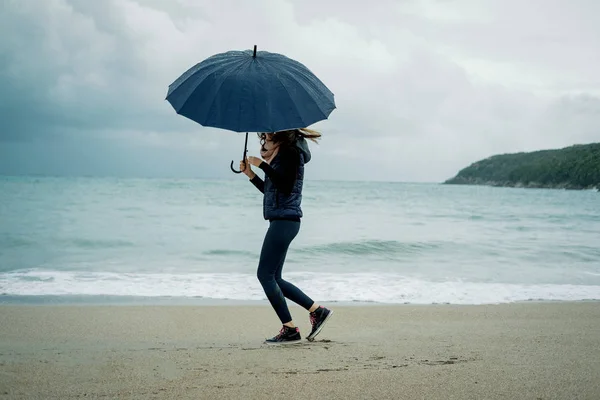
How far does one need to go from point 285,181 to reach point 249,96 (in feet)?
2.40

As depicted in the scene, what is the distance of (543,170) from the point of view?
8638cm

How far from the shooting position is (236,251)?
13680 millimetres

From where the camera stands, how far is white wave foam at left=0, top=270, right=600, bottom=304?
318 inches

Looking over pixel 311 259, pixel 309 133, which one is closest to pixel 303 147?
pixel 309 133

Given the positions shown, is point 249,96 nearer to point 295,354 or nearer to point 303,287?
point 295,354

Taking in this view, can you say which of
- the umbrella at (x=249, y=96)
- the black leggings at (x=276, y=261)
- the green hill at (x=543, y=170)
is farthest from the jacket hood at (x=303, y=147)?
the green hill at (x=543, y=170)

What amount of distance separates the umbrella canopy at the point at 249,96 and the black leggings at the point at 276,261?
3.03 feet

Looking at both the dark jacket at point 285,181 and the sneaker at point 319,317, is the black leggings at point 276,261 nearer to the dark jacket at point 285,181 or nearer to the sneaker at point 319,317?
the dark jacket at point 285,181

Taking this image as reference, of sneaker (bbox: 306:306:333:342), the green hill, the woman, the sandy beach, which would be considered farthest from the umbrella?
the green hill

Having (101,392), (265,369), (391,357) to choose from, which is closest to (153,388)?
(101,392)

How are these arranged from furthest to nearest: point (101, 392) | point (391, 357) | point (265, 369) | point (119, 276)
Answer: point (119, 276)
point (391, 357)
point (265, 369)
point (101, 392)

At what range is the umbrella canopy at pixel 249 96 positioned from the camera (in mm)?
3783

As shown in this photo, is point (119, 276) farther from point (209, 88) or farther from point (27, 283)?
point (209, 88)

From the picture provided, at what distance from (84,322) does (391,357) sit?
3489mm
